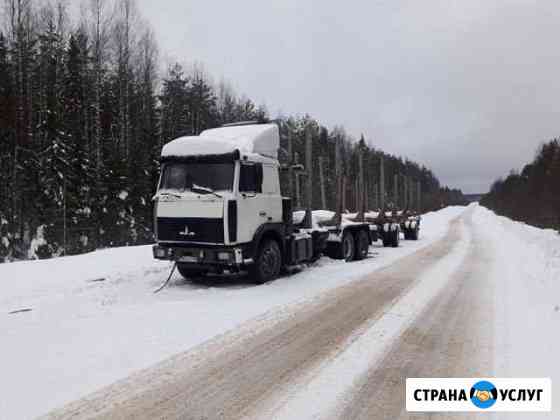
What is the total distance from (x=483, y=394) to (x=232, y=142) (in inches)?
258

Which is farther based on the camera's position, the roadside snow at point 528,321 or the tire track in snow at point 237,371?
the roadside snow at point 528,321

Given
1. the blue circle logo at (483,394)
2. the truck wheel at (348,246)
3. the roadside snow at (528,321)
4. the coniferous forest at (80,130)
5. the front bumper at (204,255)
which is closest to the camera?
the blue circle logo at (483,394)

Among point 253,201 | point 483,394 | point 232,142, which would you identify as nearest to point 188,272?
point 253,201

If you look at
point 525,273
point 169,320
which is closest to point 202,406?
point 169,320

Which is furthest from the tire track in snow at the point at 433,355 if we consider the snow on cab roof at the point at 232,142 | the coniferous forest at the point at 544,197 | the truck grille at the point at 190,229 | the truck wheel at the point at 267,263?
the coniferous forest at the point at 544,197

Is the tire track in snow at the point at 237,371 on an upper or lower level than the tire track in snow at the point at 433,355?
upper

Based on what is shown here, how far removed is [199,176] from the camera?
8.52m

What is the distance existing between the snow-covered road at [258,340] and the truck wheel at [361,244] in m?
4.27

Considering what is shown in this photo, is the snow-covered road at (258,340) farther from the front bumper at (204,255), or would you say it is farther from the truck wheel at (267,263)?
the front bumper at (204,255)

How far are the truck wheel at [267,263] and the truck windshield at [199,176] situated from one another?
1773 mm

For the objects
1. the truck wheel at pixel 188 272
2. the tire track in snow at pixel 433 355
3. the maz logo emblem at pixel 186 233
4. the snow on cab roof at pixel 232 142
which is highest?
the snow on cab roof at pixel 232 142

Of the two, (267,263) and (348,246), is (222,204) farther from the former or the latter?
(348,246)

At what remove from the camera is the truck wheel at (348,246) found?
13.2 m

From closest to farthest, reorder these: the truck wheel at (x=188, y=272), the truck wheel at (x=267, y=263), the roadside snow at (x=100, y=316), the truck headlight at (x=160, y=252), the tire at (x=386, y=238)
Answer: the roadside snow at (x=100, y=316), the truck headlight at (x=160, y=252), the truck wheel at (x=267, y=263), the truck wheel at (x=188, y=272), the tire at (x=386, y=238)
